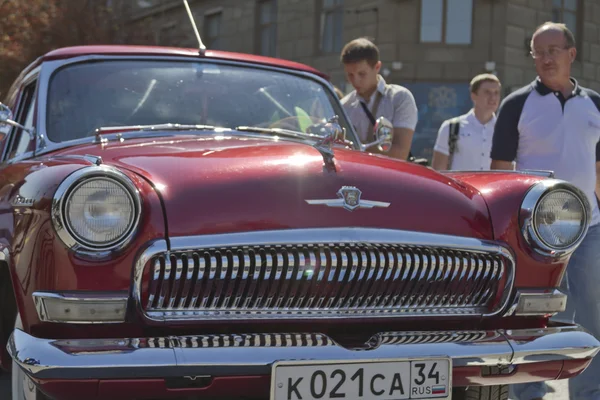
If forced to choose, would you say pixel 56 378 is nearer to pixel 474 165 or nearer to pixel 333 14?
pixel 474 165

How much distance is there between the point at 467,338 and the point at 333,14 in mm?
17206

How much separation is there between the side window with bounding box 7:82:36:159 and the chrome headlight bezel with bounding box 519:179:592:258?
205cm

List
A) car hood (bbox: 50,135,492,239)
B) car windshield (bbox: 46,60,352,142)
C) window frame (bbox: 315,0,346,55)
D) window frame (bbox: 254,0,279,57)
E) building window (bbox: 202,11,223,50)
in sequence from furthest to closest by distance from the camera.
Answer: building window (bbox: 202,11,223,50) < window frame (bbox: 254,0,279,57) < window frame (bbox: 315,0,346,55) < car windshield (bbox: 46,60,352,142) < car hood (bbox: 50,135,492,239)

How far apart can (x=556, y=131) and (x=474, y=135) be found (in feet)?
7.61

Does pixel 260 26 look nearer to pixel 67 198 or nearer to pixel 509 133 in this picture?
pixel 509 133

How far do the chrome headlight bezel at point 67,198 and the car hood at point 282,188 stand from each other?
4.4 inches

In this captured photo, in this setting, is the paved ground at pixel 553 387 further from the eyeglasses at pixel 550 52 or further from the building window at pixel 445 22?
the building window at pixel 445 22

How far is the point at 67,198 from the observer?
9.15 ft

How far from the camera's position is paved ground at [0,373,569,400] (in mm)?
4297

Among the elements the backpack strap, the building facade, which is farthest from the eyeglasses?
the building facade

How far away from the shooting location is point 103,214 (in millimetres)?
2816

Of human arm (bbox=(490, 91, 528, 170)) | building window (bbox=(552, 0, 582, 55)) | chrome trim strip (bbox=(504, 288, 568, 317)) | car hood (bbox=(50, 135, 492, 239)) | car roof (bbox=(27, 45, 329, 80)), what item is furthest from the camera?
building window (bbox=(552, 0, 582, 55))

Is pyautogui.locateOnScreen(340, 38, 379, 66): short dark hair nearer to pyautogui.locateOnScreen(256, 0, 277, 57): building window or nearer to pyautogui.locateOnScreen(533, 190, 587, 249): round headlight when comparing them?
pyautogui.locateOnScreen(533, 190, 587, 249): round headlight

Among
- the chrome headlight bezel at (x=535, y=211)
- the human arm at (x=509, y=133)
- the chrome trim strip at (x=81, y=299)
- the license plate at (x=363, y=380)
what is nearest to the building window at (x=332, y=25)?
the human arm at (x=509, y=133)
